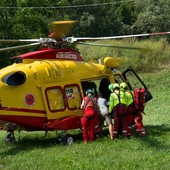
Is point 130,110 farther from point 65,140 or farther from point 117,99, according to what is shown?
point 65,140

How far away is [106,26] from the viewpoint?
62.7 meters

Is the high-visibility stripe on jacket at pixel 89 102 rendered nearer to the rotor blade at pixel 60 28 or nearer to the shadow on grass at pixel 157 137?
the shadow on grass at pixel 157 137

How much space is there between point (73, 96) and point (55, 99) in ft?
1.99

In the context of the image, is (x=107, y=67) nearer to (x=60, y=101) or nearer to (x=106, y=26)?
(x=60, y=101)

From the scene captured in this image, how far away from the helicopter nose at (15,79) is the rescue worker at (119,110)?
8.11 ft

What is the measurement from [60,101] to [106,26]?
166ft

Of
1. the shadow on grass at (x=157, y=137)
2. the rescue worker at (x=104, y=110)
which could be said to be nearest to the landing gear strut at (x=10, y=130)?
the rescue worker at (x=104, y=110)

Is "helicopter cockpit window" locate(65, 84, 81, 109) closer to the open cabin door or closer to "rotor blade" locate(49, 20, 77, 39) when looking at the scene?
the open cabin door

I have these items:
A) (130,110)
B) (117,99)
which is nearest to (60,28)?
(117,99)

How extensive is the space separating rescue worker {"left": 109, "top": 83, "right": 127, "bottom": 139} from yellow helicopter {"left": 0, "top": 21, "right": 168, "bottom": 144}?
0.55m

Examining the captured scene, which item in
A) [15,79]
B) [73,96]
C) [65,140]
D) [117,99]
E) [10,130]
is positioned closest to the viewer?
[15,79]

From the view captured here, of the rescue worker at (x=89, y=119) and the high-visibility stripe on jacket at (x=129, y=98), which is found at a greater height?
the high-visibility stripe on jacket at (x=129, y=98)

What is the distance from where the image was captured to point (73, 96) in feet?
43.5

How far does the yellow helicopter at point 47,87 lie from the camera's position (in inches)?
483
